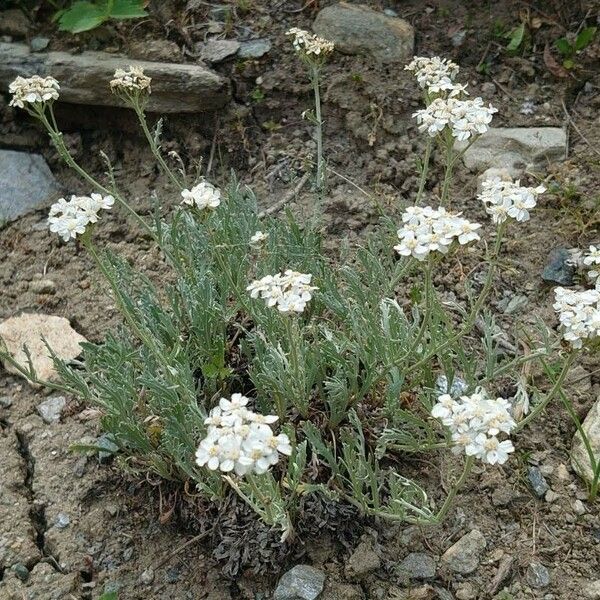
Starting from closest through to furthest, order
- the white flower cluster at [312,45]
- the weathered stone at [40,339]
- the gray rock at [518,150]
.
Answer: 1. the white flower cluster at [312,45]
2. the weathered stone at [40,339]
3. the gray rock at [518,150]

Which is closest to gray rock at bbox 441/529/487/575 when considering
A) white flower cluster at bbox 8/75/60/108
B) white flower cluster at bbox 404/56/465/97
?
white flower cluster at bbox 404/56/465/97

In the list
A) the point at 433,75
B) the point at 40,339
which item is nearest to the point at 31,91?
the point at 40,339

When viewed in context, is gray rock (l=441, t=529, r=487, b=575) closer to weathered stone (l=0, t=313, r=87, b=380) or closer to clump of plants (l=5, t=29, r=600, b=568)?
clump of plants (l=5, t=29, r=600, b=568)

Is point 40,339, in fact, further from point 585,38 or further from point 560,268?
point 585,38

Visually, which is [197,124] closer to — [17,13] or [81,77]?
[81,77]

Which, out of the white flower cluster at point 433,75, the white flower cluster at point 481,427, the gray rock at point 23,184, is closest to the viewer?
the white flower cluster at point 481,427

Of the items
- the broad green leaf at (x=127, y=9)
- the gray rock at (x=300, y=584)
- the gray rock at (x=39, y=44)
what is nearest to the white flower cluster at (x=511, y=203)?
the gray rock at (x=300, y=584)

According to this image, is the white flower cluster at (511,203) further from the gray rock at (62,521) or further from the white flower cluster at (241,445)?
the gray rock at (62,521)

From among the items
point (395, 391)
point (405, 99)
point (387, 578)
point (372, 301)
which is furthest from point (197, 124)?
point (387, 578)
